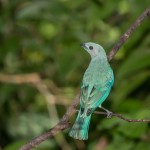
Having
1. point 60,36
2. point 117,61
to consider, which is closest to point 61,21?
point 60,36

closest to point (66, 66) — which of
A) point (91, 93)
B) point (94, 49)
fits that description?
point (94, 49)

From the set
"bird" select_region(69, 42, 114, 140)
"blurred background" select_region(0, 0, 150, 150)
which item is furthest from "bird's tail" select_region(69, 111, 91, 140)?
"blurred background" select_region(0, 0, 150, 150)

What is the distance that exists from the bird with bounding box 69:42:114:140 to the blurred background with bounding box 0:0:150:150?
41 centimetres

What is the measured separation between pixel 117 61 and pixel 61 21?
80cm

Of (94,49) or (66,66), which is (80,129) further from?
(66,66)

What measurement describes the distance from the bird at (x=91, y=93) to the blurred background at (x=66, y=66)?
411 millimetres

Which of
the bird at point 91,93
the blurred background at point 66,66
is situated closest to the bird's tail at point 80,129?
the bird at point 91,93

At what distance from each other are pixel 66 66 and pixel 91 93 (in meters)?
2.31

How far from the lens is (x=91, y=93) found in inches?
119

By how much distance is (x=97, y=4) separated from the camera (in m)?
→ 4.79

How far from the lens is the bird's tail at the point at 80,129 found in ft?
9.55

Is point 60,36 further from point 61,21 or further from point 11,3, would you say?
point 11,3

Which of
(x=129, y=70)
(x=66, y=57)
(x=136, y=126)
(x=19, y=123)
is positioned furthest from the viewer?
(x=19, y=123)

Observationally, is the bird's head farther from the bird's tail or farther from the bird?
the bird's tail
